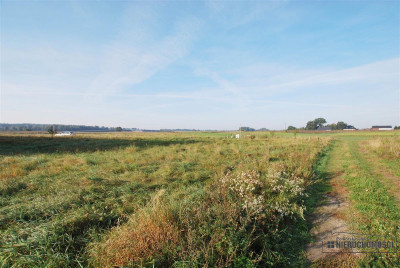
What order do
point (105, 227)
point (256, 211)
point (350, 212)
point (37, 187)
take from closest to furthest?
point (256, 211), point (105, 227), point (350, 212), point (37, 187)

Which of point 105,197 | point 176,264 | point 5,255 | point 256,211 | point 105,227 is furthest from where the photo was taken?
point 105,197

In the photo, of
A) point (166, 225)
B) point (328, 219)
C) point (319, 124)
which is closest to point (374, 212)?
point (328, 219)

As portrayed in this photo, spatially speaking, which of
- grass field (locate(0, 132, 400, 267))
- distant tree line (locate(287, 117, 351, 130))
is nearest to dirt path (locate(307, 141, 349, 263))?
grass field (locate(0, 132, 400, 267))

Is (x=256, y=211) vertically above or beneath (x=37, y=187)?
above

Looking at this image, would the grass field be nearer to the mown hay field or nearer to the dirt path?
the mown hay field

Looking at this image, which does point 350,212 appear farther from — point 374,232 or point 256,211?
point 256,211

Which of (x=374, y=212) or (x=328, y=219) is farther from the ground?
(x=374, y=212)

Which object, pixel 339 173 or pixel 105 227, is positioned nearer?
pixel 105 227

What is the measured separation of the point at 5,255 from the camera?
2.98 meters

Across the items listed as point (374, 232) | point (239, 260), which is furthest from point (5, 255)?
point (374, 232)

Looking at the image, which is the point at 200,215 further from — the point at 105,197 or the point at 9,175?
the point at 9,175

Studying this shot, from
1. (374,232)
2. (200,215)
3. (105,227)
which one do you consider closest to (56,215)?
(105,227)

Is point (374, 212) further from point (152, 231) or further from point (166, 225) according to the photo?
point (152, 231)

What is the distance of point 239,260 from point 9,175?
34.9 feet
